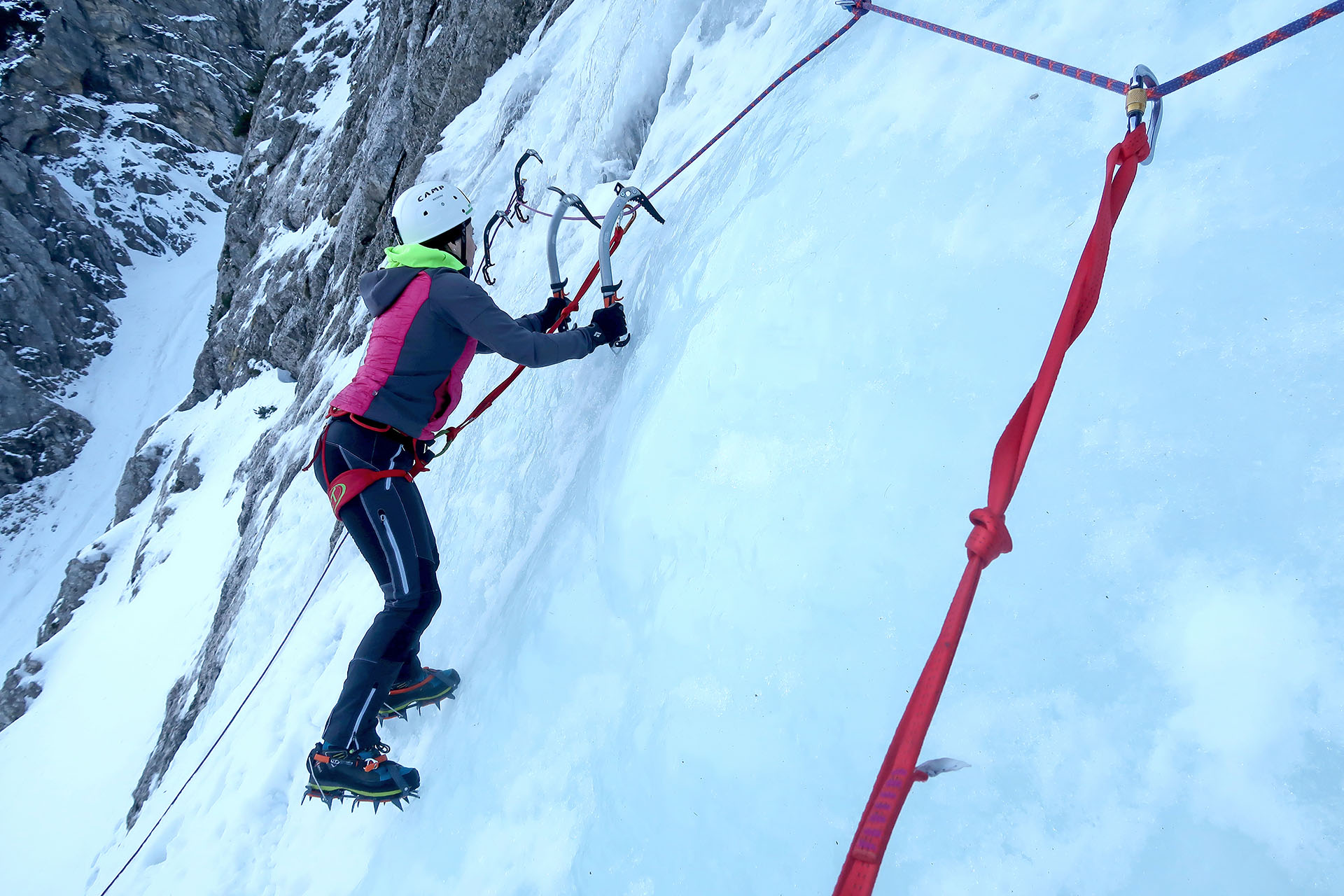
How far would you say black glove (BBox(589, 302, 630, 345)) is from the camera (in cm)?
296

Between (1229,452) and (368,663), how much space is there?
2.61 meters

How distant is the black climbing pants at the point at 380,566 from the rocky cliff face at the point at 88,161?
105 ft

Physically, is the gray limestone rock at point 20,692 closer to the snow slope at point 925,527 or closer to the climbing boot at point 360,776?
the snow slope at point 925,527

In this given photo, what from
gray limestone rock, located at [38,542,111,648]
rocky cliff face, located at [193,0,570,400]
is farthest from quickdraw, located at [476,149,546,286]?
gray limestone rock, located at [38,542,111,648]

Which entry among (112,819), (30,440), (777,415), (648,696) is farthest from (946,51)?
(30,440)

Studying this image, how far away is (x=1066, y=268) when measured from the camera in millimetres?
1800

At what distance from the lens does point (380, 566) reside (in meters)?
2.81

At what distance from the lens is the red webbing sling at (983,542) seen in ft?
3.44

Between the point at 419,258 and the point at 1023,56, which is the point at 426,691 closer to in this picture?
the point at 419,258

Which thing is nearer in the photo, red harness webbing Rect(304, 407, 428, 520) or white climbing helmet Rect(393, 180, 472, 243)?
red harness webbing Rect(304, 407, 428, 520)

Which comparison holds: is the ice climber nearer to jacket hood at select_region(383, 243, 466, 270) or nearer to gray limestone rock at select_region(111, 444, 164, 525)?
jacket hood at select_region(383, 243, 466, 270)

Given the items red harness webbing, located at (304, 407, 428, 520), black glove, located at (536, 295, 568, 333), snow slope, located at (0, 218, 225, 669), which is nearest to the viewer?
red harness webbing, located at (304, 407, 428, 520)

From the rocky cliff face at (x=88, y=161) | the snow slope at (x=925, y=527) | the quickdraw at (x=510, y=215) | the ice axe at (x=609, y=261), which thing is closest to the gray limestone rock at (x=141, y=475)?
the rocky cliff face at (x=88, y=161)

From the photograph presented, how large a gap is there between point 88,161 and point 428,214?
40042 mm
